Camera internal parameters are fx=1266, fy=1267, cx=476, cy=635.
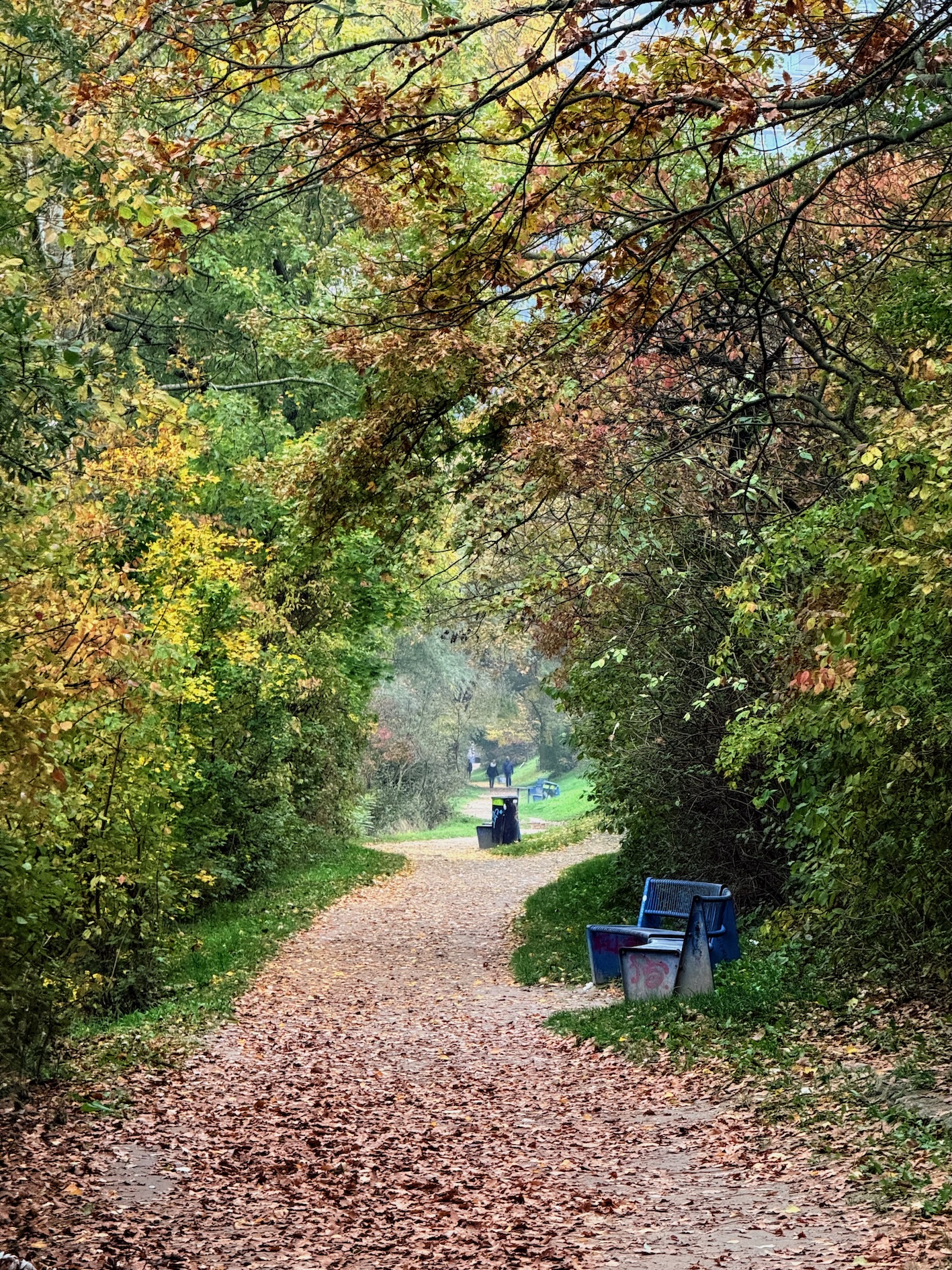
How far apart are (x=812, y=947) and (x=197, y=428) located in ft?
30.4

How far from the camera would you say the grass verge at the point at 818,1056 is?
652 centimetres

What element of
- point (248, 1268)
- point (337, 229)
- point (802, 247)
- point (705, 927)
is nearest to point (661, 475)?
point (802, 247)

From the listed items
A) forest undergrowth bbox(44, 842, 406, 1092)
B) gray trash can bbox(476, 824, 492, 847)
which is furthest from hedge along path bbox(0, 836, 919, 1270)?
gray trash can bbox(476, 824, 492, 847)

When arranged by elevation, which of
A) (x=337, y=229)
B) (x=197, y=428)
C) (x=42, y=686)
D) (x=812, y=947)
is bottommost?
(x=812, y=947)

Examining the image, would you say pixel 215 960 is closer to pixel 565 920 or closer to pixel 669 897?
pixel 565 920

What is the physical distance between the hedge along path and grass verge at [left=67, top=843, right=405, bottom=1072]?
40 centimetres

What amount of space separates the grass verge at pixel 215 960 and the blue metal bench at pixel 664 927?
3.85 m

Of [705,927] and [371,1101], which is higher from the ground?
[705,927]

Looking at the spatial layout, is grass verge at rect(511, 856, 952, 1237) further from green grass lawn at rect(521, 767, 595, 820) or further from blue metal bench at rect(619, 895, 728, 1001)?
green grass lawn at rect(521, 767, 595, 820)

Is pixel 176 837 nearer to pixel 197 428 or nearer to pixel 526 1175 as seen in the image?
pixel 197 428

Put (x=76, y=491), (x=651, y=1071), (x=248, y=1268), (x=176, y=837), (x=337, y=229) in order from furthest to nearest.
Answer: (x=337, y=229) < (x=176, y=837) < (x=651, y=1071) < (x=76, y=491) < (x=248, y=1268)

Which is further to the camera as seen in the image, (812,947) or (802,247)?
(812,947)

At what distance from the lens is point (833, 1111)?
24.6 feet

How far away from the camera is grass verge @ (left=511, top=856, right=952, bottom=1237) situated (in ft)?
21.4
